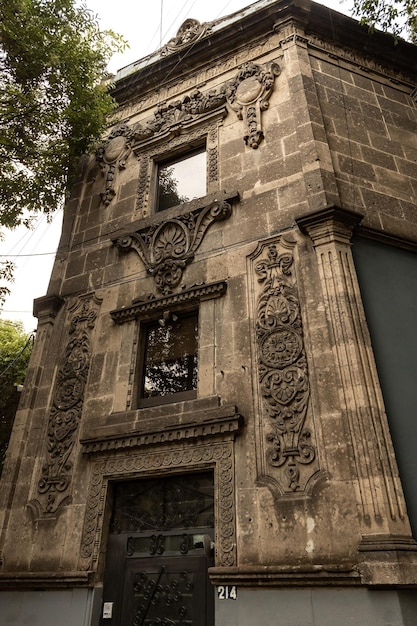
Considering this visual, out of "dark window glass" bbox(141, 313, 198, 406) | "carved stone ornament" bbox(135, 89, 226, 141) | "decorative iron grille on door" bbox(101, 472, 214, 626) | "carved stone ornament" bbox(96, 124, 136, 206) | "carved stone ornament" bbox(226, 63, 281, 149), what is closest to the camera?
"decorative iron grille on door" bbox(101, 472, 214, 626)

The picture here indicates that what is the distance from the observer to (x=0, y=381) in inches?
639

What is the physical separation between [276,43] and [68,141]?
16.2 ft

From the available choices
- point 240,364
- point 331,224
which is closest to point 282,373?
point 240,364

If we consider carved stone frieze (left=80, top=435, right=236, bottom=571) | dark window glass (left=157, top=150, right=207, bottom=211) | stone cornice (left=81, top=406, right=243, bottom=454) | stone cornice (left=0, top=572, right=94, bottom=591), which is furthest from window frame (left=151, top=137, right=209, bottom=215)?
stone cornice (left=0, top=572, right=94, bottom=591)

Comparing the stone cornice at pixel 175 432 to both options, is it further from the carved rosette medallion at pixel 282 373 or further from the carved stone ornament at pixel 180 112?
the carved stone ornament at pixel 180 112

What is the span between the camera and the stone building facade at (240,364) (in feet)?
17.8

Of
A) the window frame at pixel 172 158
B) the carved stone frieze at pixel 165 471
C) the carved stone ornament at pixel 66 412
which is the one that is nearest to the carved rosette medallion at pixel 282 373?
the carved stone frieze at pixel 165 471

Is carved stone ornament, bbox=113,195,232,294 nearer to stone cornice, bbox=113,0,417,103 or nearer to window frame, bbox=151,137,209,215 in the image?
window frame, bbox=151,137,209,215

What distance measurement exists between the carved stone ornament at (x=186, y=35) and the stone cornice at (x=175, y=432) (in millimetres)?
8841

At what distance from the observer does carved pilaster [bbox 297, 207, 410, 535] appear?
5.10 metres

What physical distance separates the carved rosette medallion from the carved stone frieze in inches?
23.4

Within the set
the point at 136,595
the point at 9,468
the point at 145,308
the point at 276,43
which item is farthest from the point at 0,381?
the point at 276,43

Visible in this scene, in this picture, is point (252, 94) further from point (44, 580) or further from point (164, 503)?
point (44, 580)

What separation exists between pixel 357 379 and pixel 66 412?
4.86 meters
